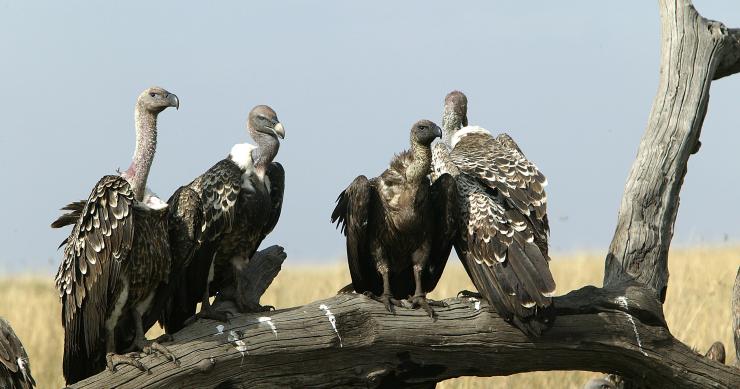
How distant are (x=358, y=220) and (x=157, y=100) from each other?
4.59 ft

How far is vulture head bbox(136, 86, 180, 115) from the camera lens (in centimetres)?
675

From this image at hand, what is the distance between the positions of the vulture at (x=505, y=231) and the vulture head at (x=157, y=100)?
5.76 feet

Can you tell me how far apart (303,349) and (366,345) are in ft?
A: 1.26

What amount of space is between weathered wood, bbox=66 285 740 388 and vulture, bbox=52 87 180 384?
0.95 ft

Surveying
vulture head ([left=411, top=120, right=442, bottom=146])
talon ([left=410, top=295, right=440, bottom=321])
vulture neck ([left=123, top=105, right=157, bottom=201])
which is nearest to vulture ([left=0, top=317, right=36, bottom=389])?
vulture neck ([left=123, top=105, right=157, bottom=201])

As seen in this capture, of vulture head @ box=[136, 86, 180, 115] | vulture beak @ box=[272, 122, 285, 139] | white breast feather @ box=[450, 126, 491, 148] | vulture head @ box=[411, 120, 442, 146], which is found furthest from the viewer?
white breast feather @ box=[450, 126, 491, 148]

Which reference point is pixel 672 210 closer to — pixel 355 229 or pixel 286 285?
pixel 355 229

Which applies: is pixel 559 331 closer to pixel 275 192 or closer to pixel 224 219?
pixel 275 192

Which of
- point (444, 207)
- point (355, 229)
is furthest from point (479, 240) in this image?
point (355, 229)

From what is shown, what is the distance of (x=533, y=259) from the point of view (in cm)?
688

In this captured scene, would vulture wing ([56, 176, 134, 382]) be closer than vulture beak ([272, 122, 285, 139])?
Yes

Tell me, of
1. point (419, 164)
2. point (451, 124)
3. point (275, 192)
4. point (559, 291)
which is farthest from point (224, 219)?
point (559, 291)

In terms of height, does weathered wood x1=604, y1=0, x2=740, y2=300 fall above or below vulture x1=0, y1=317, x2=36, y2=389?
above

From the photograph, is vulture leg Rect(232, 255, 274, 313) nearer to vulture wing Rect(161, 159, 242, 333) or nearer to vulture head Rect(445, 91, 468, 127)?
vulture wing Rect(161, 159, 242, 333)
